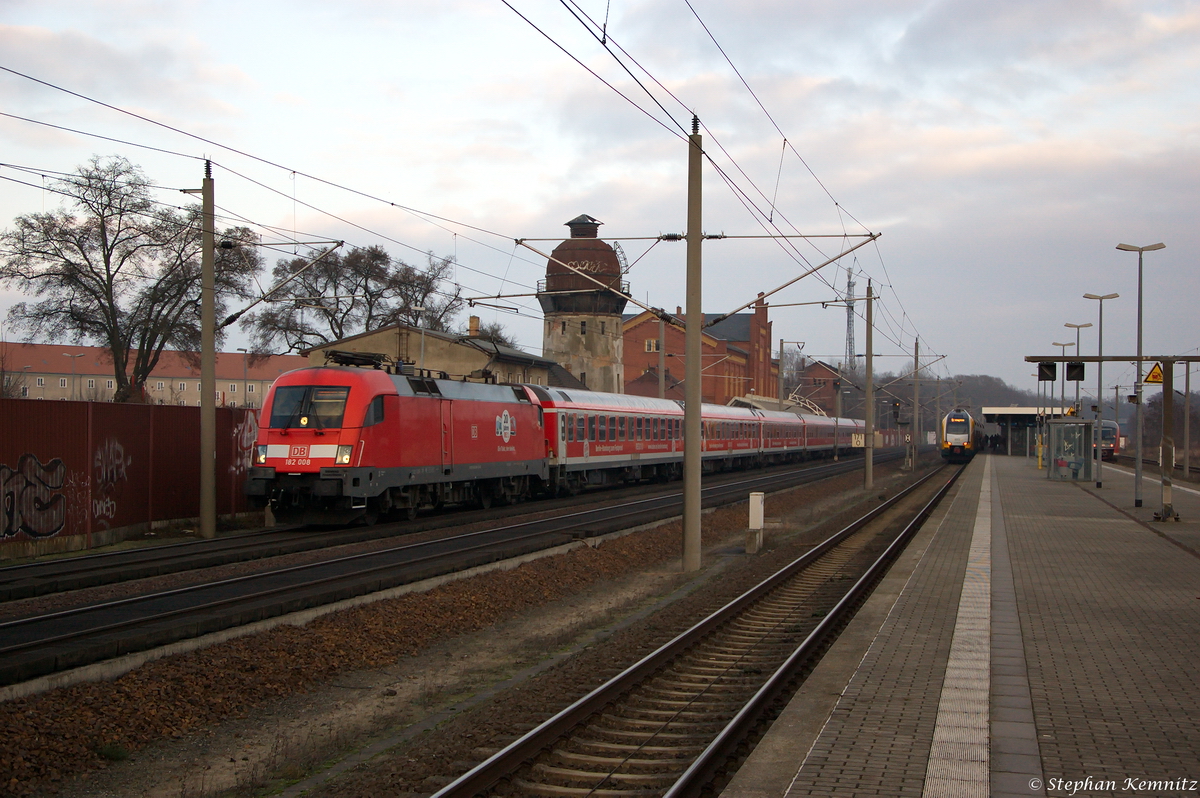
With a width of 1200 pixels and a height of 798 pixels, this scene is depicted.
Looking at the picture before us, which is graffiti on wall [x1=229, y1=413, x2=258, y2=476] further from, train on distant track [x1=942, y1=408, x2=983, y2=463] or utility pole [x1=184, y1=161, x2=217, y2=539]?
train on distant track [x1=942, y1=408, x2=983, y2=463]

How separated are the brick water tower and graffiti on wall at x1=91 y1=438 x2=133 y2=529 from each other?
43142 millimetres

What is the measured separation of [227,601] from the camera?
1164cm

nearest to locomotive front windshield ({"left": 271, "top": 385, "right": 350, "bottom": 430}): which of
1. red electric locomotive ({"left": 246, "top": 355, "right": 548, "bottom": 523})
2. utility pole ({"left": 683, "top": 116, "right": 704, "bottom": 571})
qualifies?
red electric locomotive ({"left": 246, "top": 355, "right": 548, "bottom": 523})

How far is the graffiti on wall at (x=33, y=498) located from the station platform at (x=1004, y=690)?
13.3 metres

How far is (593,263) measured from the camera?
199 feet

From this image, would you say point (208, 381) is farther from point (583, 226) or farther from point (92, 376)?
point (92, 376)

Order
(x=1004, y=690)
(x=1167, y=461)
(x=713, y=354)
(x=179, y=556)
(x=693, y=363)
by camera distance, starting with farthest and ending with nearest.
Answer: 1. (x=713, y=354)
2. (x=1167, y=461)
3. (x=693, y=363)
4. (x=179, y=556)
5. (x=1004, y=690)

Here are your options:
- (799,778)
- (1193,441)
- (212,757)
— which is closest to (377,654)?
(212,757)

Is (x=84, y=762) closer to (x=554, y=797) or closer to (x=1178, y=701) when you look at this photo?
(x=554, y=797)

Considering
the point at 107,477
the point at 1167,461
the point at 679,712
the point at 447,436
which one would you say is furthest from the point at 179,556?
the point at 1167,461

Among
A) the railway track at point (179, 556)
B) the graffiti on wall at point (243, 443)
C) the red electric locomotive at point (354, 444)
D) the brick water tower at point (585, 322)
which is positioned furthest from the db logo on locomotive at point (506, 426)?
the brick water tower at point (585, 322)

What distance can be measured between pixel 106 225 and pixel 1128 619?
136 feet

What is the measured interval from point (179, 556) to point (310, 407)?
4.35m

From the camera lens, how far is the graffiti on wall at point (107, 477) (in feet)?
60.2
